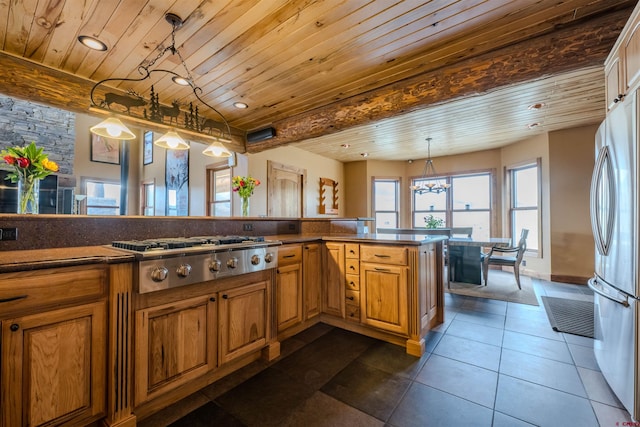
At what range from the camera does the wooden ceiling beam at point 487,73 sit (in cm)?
192

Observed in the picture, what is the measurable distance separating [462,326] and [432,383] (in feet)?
3.89

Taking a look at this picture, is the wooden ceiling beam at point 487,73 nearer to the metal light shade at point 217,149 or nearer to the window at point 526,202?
the metal light shade at point 217,149

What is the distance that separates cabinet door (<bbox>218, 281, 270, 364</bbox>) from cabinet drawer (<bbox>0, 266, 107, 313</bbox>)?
0.71m

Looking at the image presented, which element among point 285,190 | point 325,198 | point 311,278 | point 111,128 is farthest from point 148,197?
point 311,278

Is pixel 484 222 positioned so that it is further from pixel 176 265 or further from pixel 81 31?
pixel 81 31

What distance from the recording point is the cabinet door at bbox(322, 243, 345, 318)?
2.68 metres

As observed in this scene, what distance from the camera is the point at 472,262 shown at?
4367 mm

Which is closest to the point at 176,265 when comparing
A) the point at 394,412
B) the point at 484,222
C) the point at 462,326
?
the point at 394,412

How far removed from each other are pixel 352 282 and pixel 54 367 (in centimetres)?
208

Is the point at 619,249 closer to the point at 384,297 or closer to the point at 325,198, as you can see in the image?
the point at 384,297

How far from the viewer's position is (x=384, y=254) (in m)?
2.39

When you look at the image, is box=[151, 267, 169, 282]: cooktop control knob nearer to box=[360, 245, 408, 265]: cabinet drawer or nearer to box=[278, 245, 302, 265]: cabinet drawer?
box=[278, 245, 302, 265]: cabinet drawer

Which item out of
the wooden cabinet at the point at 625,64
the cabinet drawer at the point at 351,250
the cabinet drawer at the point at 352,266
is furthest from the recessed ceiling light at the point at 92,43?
the wooden cabinet at the point at 625,64

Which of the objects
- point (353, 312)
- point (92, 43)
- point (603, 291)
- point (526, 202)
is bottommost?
point (353, 312)
